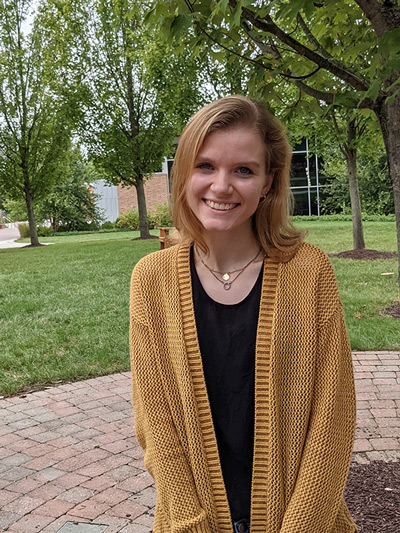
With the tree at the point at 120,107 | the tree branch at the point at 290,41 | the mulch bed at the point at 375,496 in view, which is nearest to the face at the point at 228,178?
the tree branch at the point at 290,41

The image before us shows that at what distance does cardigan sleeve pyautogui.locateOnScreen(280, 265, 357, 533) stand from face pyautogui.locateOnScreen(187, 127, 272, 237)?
0.33 m

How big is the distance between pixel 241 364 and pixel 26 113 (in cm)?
2224

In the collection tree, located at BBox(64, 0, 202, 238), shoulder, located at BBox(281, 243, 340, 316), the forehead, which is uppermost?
tree, located at BBox(64, 0, 202, 238)

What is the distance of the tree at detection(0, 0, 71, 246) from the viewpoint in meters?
21.3

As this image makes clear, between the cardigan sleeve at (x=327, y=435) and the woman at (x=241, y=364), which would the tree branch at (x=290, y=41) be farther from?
the cardigan sleeve at (x=327, y=435)

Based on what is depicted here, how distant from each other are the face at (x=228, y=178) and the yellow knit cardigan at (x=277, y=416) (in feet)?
0.69

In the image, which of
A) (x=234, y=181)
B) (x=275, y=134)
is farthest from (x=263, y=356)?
(x=275, y=134)

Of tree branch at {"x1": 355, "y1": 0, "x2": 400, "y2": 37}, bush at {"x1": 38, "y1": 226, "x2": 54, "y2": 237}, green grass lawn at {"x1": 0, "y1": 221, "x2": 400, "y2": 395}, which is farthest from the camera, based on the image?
bush at {"x1": 38, "y1": 226, "x2": 54, "y2": 237}

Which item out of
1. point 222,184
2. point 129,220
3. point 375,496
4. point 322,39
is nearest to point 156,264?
point 222,184

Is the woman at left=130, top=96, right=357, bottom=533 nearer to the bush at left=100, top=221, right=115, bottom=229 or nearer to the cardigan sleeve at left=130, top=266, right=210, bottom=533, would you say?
the cardigan sleeve at left=130, top=266, right=210, bottom=533

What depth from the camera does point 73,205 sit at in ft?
132

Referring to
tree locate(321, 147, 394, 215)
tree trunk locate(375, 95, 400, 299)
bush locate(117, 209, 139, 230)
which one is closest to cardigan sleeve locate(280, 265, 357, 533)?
tree trunk locate(375, 95, 400, 299)

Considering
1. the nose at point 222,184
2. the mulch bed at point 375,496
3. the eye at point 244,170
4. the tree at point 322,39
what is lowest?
the mulch bed at point 375,496

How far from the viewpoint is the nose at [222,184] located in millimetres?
1671
